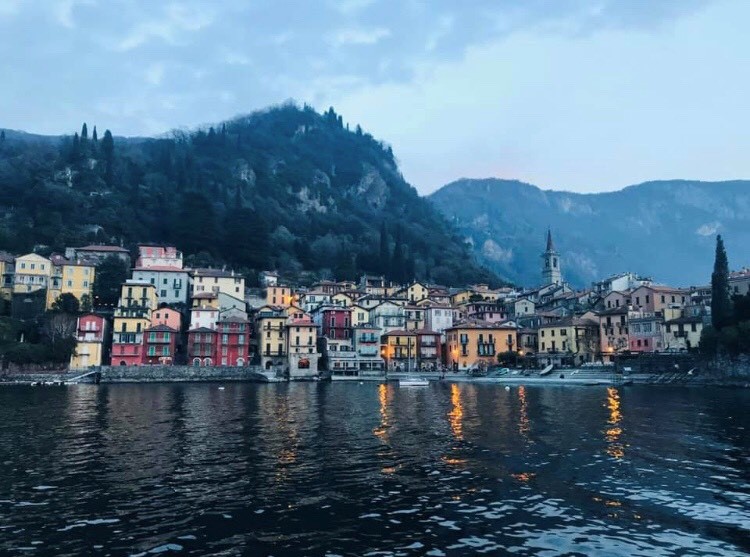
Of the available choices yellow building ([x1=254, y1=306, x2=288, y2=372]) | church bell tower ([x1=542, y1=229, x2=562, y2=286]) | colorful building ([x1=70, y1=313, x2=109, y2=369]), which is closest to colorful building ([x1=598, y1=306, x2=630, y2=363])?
yellow building ([x1=254, y1=306, x2=288, y2=372])

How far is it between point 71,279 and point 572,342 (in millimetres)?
82020

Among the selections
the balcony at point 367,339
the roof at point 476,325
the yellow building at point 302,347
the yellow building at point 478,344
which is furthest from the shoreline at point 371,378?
the roof at point 476,325

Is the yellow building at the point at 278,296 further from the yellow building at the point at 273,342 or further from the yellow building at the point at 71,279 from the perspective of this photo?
the yellow building at the point at 71,279

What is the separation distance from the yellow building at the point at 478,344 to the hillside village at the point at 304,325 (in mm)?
177

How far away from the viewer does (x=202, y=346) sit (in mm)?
89875

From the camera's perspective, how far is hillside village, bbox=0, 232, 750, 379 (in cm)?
Result: 8700

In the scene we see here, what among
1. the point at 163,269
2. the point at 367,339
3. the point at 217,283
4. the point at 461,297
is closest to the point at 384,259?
the point at 461,297

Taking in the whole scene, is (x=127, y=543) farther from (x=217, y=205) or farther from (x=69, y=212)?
(x=217, y=205)

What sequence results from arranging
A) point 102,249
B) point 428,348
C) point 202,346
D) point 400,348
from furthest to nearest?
point 102,249 → point 428,348 → point 400,348 → point 202,346

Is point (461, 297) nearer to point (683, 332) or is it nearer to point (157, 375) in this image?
point (683, 332)

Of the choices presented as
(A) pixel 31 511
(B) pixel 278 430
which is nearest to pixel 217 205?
(B) pixel 278 430

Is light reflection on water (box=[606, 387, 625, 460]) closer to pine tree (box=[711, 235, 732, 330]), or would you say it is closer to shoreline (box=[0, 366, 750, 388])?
shoreline (box=[0, 366, 750, 388])

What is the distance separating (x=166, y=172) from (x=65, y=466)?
167 m

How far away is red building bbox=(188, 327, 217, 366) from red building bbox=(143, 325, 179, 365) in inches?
108
